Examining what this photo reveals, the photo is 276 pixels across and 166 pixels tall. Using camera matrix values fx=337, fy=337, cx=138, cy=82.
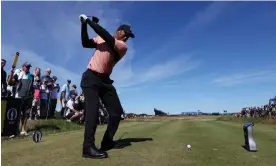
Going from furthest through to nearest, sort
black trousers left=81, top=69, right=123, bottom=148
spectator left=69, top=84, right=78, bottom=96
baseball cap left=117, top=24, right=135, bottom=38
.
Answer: spectator left=69, top=84, right=78, bottom=96, baseball cap left=117, top=24, right=135, bottom=38, black trousers left=81, top=69, right=123, bottom=148

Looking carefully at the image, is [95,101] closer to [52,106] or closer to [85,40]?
[85,40]

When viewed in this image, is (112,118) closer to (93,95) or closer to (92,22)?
(93,95)

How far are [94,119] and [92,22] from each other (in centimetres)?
176

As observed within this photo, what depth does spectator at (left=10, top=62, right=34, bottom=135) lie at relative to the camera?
11422 millimetres

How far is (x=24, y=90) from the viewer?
11875 millimetres

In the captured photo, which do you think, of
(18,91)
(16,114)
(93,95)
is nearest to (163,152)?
(93,95)

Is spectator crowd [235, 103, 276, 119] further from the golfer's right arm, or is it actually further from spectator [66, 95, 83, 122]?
the golfer's right arm

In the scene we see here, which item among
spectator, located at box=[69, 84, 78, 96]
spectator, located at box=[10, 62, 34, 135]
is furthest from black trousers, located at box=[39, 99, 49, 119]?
spectator, located at box=[10, 62, 34, 135]

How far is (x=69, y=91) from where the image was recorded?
750 inches

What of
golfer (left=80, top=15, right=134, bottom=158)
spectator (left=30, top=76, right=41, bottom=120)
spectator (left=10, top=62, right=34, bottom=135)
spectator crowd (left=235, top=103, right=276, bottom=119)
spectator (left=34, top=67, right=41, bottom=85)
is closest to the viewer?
golfer (left=80, top=15, right=134, bottom=158)

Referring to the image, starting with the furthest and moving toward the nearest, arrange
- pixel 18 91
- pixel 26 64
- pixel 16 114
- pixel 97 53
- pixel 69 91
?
pixel 69 91, pixel 26 64, pixel 18 91, pixel 16 114, pixel 97 53

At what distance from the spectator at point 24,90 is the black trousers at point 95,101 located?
530cm

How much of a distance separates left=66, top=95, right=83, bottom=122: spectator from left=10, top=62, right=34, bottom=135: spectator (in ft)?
18.8

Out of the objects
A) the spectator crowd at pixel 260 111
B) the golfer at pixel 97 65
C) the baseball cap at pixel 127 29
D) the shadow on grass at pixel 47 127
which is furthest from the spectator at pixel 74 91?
the spectator crowd at pixel 260 111
